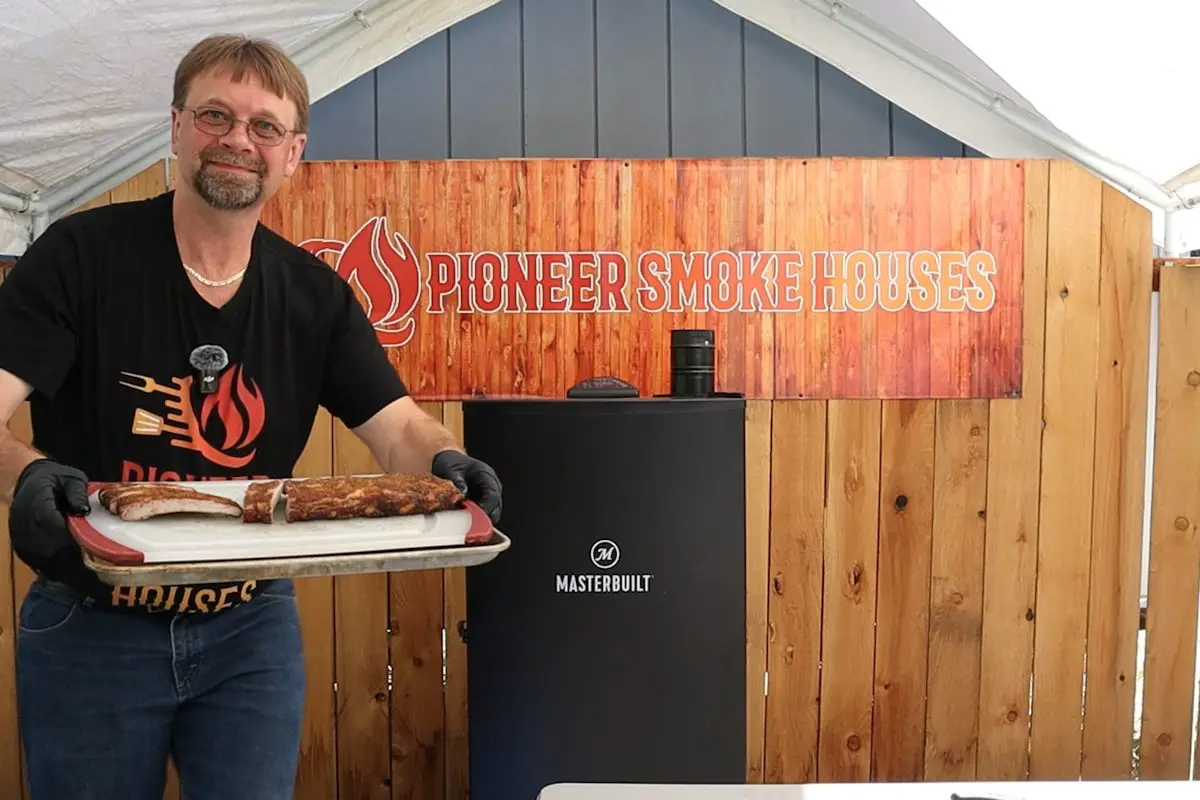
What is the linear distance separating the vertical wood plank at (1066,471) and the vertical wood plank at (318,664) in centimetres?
166

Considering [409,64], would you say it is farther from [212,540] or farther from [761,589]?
[212,540]

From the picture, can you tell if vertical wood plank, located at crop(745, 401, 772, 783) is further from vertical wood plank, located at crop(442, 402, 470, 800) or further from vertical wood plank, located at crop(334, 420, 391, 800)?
vertical wood plank, located at crop(334, 420, 391, 800)

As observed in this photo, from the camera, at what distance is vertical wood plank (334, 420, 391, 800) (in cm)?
230

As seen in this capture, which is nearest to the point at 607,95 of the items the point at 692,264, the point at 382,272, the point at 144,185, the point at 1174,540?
the point at 692,264

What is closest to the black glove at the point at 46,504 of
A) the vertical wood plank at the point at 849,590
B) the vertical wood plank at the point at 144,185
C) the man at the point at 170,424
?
the man at the point at 170,424

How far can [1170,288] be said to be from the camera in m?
2.24

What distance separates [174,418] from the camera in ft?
4.26

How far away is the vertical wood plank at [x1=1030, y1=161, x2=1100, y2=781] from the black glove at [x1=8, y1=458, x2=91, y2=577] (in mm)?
2017

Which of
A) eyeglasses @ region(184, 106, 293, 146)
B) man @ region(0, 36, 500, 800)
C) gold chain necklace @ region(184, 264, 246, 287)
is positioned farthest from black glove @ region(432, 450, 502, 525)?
eyeglasses @ region(184, 106, 293, 146)

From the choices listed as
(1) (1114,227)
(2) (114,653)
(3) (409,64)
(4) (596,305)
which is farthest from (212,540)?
(1) (1114,227)

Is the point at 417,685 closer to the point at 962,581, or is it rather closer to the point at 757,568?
the point at 757,568

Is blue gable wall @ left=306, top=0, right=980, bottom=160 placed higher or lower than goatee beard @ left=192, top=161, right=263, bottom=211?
higher

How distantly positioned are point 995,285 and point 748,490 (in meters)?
0.74

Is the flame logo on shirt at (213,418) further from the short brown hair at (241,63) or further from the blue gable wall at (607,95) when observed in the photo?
the blue gable wall at (607,95)
